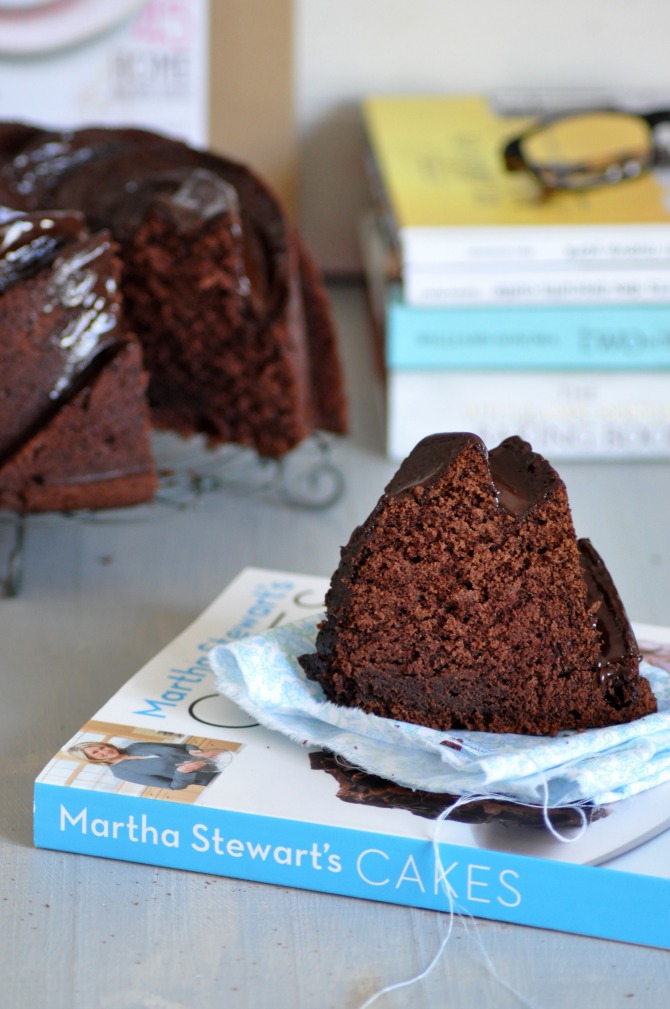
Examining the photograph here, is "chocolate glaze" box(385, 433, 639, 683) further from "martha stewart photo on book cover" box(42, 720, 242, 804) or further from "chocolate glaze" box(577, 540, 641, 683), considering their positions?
"martha stewart photo on book cover" box(42, 720, 242, 804)

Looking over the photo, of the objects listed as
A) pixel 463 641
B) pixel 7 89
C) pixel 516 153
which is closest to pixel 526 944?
pixel 463 641

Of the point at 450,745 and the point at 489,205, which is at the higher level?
the point at 489,205

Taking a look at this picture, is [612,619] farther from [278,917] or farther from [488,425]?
[488,425]

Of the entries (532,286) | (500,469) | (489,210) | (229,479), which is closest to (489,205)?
(489,210)

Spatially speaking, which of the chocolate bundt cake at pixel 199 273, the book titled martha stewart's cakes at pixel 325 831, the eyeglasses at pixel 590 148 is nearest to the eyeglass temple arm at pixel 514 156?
the eyeglasses at pixel 590 148

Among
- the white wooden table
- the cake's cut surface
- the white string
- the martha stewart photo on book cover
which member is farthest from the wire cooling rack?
the white string

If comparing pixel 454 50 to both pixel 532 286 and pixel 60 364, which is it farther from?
pixel 60 364
